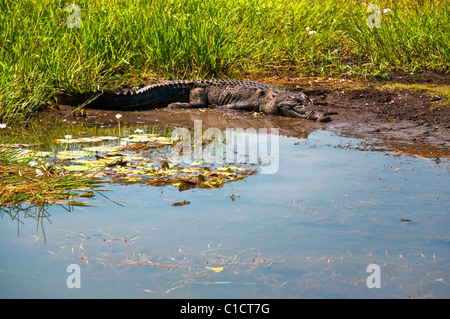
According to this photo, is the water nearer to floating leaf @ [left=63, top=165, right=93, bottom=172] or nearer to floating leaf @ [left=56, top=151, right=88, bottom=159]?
floating leaf @ [left=63, top=165, right=93, bottom=172]

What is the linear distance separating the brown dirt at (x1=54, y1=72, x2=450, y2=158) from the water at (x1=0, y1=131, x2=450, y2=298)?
142 centimetres

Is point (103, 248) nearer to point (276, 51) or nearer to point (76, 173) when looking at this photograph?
point (76, 173)

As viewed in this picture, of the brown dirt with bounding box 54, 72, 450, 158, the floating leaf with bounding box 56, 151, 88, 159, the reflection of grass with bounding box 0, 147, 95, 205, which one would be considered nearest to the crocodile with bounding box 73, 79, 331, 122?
the brown dirt with bounding box 54, 72, 450, 158

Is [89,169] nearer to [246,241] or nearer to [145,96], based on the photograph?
[246,241]

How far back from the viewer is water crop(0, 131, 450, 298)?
111 inches

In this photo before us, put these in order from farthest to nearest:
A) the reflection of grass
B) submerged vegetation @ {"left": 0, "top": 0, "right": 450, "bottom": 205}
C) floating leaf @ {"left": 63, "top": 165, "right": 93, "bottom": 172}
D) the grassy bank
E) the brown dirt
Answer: the grassy bank → submerged vegetation @ {"left": 0, "top": 0, "right": 450, "bottom": 205} → the brown dirt → floating leaf @ {"left": 63, "top": 165, "right": 93, "bottom": 172} → the reflection of grass

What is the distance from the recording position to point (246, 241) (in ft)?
10.8

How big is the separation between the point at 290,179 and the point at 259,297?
1.82 meters

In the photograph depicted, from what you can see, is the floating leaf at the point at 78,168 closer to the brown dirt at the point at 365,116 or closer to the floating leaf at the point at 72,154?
the floating leaf at the point at 72,154

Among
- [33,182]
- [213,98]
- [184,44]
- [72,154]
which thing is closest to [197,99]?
[213,98]

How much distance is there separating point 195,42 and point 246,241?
492 cm

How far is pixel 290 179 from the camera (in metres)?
4.44

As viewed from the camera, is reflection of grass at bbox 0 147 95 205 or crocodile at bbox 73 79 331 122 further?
crocodile at bbox 73 79 331 122

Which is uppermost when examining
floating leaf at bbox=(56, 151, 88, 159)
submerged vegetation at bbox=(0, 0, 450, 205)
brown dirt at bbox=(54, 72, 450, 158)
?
submerged vegetation at bbox=(0, 0, 450, 205)
